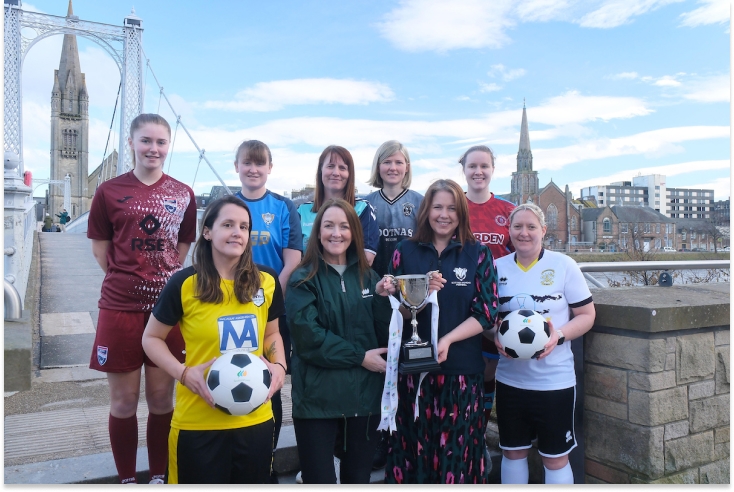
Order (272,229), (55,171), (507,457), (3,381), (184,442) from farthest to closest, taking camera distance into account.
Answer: (55,171) < (272,229) < (507,457) < (184,442) < (3,381)

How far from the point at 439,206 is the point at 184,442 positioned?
66.2 inches

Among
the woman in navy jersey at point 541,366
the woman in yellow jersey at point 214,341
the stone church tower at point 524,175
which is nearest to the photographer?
the woman in yellow jersey at point 214,341

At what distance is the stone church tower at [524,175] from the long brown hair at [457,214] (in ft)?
268

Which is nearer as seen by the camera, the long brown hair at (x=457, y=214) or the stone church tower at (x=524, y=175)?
the long brown hair at (x=457, y=214)

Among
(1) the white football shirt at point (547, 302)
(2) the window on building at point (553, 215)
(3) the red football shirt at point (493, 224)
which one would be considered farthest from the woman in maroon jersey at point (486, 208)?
(2) the window on building at point (553, 215)

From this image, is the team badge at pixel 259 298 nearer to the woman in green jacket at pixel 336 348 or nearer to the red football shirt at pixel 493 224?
the woman in green jacket at pixel 336 348

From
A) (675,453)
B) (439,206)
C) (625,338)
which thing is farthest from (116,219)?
(675,453)

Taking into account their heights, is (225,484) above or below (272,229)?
below

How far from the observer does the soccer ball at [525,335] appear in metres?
2.59

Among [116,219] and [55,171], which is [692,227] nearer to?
[116,219]

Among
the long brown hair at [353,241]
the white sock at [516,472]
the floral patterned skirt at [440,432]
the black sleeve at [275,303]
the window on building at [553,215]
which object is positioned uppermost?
the window on building at [553,215]

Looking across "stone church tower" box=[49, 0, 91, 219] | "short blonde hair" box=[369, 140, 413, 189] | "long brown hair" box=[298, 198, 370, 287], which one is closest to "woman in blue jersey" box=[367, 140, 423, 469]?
"short blonde hair" box=[369, 140, 413, 189]

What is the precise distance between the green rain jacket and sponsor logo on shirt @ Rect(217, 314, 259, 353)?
0.69ft

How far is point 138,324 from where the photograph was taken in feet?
8.76
